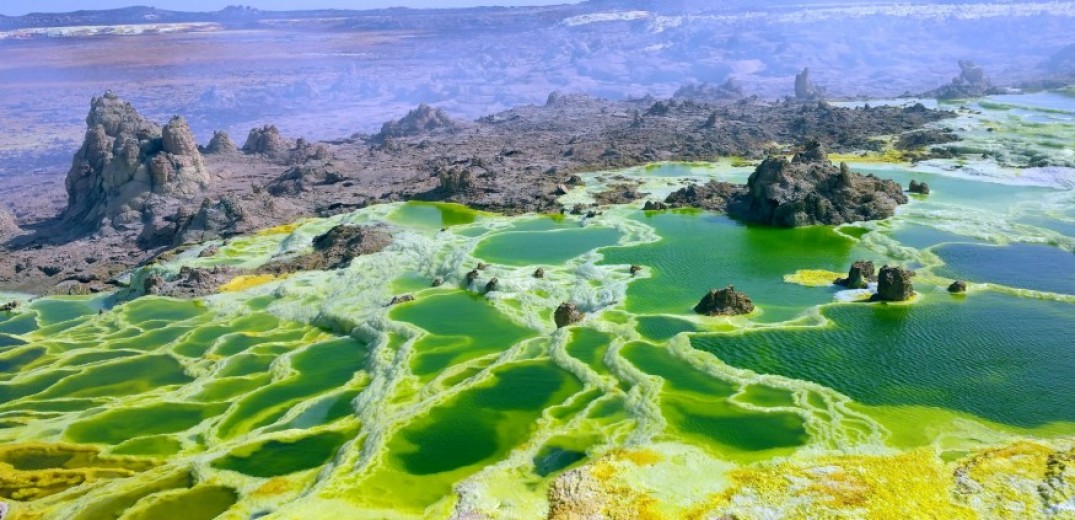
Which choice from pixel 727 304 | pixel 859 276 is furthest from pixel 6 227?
pixel 859 276

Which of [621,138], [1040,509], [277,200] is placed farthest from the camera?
[621,138]

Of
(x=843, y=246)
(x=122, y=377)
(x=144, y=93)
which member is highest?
(x=144, y=93)

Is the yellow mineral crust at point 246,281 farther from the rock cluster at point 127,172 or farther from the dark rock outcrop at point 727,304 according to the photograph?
the dark rock outcrop at point 727,304

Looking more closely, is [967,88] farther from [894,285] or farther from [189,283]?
[189,283]

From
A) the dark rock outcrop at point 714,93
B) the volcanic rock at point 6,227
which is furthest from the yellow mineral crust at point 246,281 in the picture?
the dark rock outcrop at point 714,93

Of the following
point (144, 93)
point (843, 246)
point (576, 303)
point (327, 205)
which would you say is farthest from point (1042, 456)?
point (144, 93)

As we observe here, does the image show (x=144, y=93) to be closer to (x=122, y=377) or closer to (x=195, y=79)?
(x=195, y=79)
